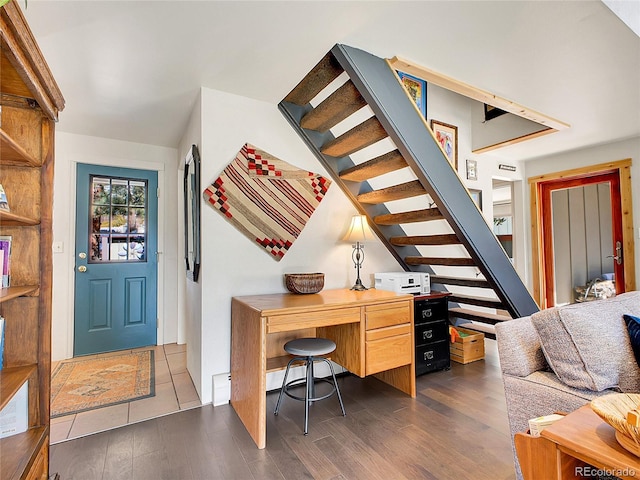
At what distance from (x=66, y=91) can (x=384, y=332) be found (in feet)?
9.49

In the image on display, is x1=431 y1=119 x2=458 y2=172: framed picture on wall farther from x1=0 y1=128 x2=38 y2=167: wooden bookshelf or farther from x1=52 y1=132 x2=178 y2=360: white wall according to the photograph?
x1=0 y1=128 x2=38 y2=167: wooden bookshelf

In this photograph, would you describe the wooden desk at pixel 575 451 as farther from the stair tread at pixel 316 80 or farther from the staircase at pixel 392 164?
the stair tread at pixel 316 80

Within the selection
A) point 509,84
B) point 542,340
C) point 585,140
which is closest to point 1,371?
point 542,340

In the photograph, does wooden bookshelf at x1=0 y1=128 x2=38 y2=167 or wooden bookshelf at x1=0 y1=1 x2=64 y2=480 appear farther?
wooden bookshelf at x1=0 y1=1 x2=64 y2=480

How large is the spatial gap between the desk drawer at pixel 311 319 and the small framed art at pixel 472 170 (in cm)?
267

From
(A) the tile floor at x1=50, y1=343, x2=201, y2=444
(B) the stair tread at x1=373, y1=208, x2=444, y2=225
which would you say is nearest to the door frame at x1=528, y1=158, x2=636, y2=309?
(B) the stair tread at x1=373, y1=208, x2=444, y2=225

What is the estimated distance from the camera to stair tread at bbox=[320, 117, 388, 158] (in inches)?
86.5

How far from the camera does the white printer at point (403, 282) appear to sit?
2.73 m

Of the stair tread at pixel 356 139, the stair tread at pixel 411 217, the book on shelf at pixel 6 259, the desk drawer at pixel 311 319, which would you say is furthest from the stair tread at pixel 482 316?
the book on shelf at pixel 6 259

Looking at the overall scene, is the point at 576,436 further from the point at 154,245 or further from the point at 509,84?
the point at 154,245

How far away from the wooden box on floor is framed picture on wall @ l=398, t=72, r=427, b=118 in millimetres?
2293

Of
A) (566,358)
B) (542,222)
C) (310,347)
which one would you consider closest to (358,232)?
(310,347)

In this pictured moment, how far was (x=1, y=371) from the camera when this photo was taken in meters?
1.22

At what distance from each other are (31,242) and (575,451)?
6.50 ft
